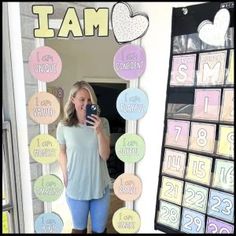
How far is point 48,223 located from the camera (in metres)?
0.95

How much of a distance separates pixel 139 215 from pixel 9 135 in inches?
19.4

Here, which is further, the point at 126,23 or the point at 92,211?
the point at 92,211

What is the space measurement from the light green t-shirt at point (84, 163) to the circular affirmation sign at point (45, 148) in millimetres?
27

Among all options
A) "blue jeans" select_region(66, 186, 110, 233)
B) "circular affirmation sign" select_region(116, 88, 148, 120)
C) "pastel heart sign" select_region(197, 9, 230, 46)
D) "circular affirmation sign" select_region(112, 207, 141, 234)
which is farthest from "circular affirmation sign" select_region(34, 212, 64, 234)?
"pastel heart sign" select_region(197, 9, 230, 46)

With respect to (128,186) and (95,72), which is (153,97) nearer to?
(95,72)

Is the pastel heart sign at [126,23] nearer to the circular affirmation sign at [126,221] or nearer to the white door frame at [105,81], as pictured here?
the white door frame at [105,81]

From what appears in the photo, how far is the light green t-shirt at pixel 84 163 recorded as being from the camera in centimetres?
88

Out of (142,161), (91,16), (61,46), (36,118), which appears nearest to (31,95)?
(36,118)

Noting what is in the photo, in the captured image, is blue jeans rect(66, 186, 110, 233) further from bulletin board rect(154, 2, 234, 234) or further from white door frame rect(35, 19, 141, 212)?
bulletin board rect(154, 2, 234, 234)

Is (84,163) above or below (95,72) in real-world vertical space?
below

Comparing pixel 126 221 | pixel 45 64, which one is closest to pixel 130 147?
pixel 126 221

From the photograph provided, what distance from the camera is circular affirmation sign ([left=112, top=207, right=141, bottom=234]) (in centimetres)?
92

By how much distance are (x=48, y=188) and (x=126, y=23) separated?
569 millimetres

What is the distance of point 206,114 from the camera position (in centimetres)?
80
